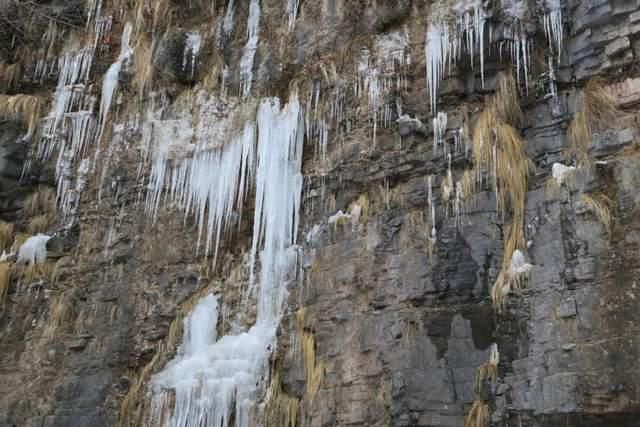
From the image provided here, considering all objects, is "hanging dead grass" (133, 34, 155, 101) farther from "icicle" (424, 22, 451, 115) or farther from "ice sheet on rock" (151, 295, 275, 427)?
"icicle" (424, 22, 451, 115)

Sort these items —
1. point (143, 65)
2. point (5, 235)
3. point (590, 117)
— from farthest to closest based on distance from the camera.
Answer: point (143, 65), point (5, 235), point (590, 117)

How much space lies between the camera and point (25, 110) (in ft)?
34.0

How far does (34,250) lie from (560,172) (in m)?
6.55

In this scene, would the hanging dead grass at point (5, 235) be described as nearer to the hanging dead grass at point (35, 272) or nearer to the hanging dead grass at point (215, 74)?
the hanging dead grass at point (35, 272)

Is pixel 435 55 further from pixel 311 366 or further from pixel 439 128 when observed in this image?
pixel 311 366

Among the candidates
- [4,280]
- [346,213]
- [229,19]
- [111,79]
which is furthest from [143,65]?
[346,213]

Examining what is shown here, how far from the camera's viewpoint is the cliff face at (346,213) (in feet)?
21.2

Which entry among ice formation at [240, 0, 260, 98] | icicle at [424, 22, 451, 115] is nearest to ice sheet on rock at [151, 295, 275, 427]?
ice formation at [240, 0, 260, 98]

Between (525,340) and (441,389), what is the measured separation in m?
0.86

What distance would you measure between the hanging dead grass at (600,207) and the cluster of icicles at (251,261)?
3.09m

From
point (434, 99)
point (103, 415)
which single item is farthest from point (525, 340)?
point (103, 415)

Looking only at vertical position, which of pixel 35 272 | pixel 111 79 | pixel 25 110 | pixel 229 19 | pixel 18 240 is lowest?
pixel 35 272

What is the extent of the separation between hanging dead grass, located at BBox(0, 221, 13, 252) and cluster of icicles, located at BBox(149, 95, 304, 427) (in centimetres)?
241

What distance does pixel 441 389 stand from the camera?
6605 mm
